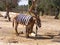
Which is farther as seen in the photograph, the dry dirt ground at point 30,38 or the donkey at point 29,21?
the donkey at point 29,21

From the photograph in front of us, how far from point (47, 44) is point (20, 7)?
1018 inches

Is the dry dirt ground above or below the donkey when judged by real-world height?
below

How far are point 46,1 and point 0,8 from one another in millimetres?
14614

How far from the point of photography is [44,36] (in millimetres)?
11922

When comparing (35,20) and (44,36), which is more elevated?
(35,20)

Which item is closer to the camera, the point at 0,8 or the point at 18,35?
the point at 18,35

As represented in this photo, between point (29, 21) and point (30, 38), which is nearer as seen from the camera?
point (29, 21)

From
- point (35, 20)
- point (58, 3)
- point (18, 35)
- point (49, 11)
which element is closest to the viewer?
point (35, 20)

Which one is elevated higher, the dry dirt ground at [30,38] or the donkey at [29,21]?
the donkey at [29,21]

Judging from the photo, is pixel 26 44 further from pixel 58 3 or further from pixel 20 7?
pixel 20 7

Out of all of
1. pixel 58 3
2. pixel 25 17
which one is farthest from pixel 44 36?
pixel 58 3

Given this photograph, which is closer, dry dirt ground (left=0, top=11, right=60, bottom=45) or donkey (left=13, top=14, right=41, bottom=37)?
dry dirt ground (left=0, top=11, right=60, bottom=45)

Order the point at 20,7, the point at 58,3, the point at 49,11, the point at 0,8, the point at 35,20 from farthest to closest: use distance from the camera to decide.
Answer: the point at 0,8
the point at 20,7
the point at 49,11
the point at 58,3
the point at 35,20

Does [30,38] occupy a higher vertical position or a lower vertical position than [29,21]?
lower
